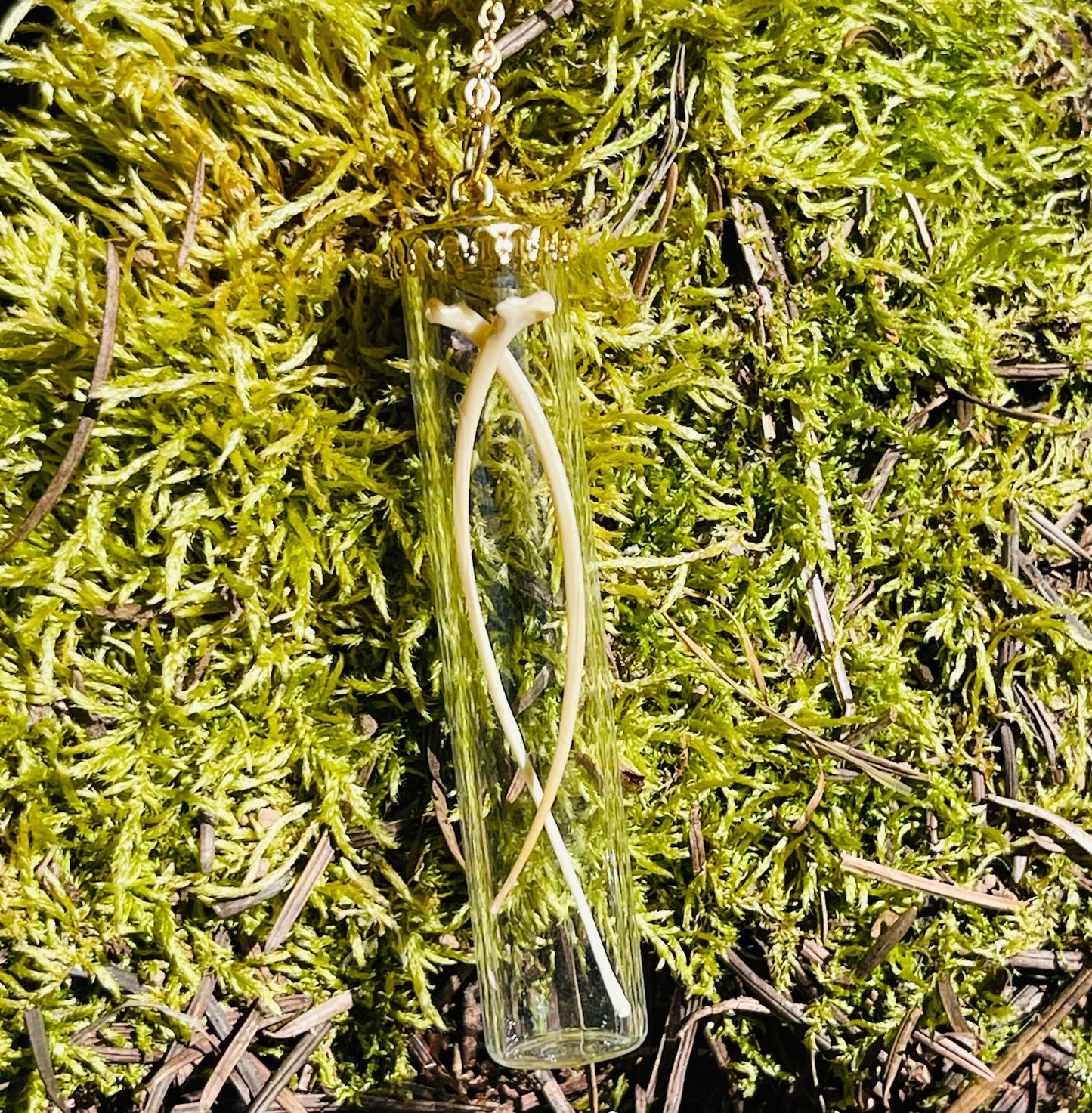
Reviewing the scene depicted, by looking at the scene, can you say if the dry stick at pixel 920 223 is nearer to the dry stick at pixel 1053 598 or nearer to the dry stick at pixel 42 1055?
the dry stick at pixel 1053 598

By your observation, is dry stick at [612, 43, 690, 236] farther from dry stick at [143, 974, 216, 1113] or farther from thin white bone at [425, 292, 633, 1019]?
dry stick at [143, 974, 216, 1113]

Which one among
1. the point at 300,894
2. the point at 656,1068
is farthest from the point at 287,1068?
the point at 656,1068

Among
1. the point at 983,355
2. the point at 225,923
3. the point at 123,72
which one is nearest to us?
the point at 123,72

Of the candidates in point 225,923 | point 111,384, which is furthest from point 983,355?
point 225,923

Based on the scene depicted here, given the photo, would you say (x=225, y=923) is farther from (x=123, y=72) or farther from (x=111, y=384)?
(x=123, y=72)

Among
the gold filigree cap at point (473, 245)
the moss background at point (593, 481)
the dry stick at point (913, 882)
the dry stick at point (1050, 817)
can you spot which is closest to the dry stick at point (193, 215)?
Result: the moss background at point (593, 481)

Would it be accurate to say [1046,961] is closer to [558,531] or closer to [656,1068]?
[656,1068]
